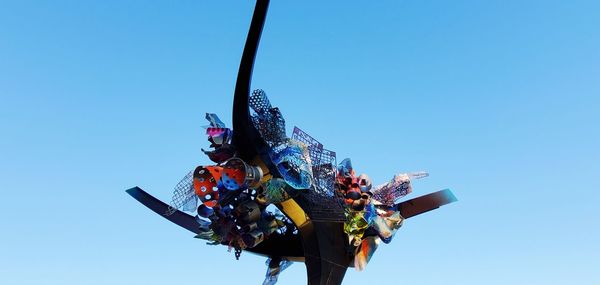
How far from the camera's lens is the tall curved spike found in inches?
470

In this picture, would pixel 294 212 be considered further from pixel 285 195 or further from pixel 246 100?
pixel 246 100

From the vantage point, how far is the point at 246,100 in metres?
13.0

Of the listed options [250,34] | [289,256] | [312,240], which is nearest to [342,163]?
[312,240]

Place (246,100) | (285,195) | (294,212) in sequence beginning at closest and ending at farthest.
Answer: (246,100) → (285,195) → (294,212)

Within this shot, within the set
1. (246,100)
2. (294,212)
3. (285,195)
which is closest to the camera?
(246,100)

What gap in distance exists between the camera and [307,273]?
15898 mm

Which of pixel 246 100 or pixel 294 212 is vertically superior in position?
pixel 246 100

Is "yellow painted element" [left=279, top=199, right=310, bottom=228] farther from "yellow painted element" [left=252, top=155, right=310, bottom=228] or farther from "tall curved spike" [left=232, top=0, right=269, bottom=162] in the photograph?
"tall curved spike" [left=232, top=0, right=269, bottom=162]

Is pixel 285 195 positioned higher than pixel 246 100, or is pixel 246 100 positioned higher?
pixel 246 100

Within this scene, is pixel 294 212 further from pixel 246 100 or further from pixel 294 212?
pixel 246 100

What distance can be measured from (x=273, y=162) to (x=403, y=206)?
5.03 meters

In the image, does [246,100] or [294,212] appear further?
[294,212]

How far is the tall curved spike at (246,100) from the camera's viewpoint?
1194cm

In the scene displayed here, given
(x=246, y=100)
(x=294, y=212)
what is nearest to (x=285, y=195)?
(x=294, y=212)
